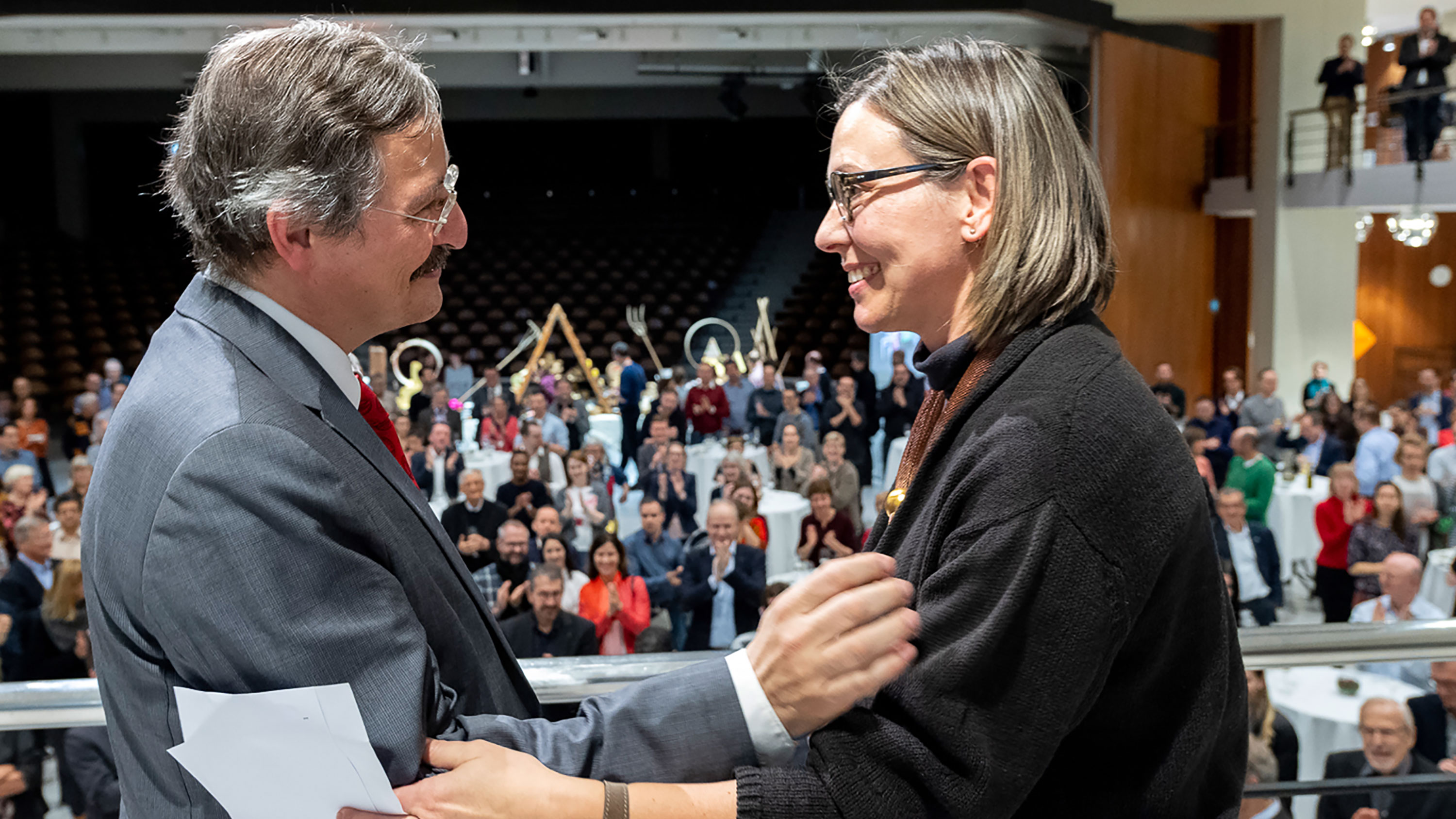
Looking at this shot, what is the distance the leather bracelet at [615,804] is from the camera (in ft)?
3.88

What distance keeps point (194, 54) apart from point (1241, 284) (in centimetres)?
1446

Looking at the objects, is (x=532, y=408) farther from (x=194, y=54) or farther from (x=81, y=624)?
(x=194, y=54)

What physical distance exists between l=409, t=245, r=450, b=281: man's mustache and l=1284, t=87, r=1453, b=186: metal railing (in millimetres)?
12788

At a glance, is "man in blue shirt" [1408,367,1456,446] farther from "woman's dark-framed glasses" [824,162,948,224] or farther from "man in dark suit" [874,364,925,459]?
"woman's dark-framed glasses" [824,162,948,224]

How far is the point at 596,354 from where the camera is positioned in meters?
18.5

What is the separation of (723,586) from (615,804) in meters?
5.28

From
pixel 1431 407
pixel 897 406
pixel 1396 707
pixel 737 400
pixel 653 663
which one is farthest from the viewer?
pixel 737 400

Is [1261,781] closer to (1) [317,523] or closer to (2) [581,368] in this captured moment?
(1) [317,523]

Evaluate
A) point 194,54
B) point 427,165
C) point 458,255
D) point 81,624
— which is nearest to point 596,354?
point 458,255

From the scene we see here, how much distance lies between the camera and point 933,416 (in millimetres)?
1441

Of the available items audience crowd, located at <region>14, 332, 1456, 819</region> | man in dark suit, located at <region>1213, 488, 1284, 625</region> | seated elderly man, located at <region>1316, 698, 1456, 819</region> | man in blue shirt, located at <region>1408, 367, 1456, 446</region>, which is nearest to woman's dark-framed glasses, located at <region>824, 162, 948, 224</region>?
audience crowd, located at <region>14, 332, 1456, 819</region>

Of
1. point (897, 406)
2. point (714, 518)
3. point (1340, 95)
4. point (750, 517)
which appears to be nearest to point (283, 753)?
point (714, 518)

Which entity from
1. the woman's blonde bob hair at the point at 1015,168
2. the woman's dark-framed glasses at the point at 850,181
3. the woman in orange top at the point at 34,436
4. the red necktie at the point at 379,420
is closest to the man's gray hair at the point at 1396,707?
the woman's blonde bob hair at the point at 1015,168

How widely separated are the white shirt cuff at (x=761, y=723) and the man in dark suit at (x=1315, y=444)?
843 centimetres
